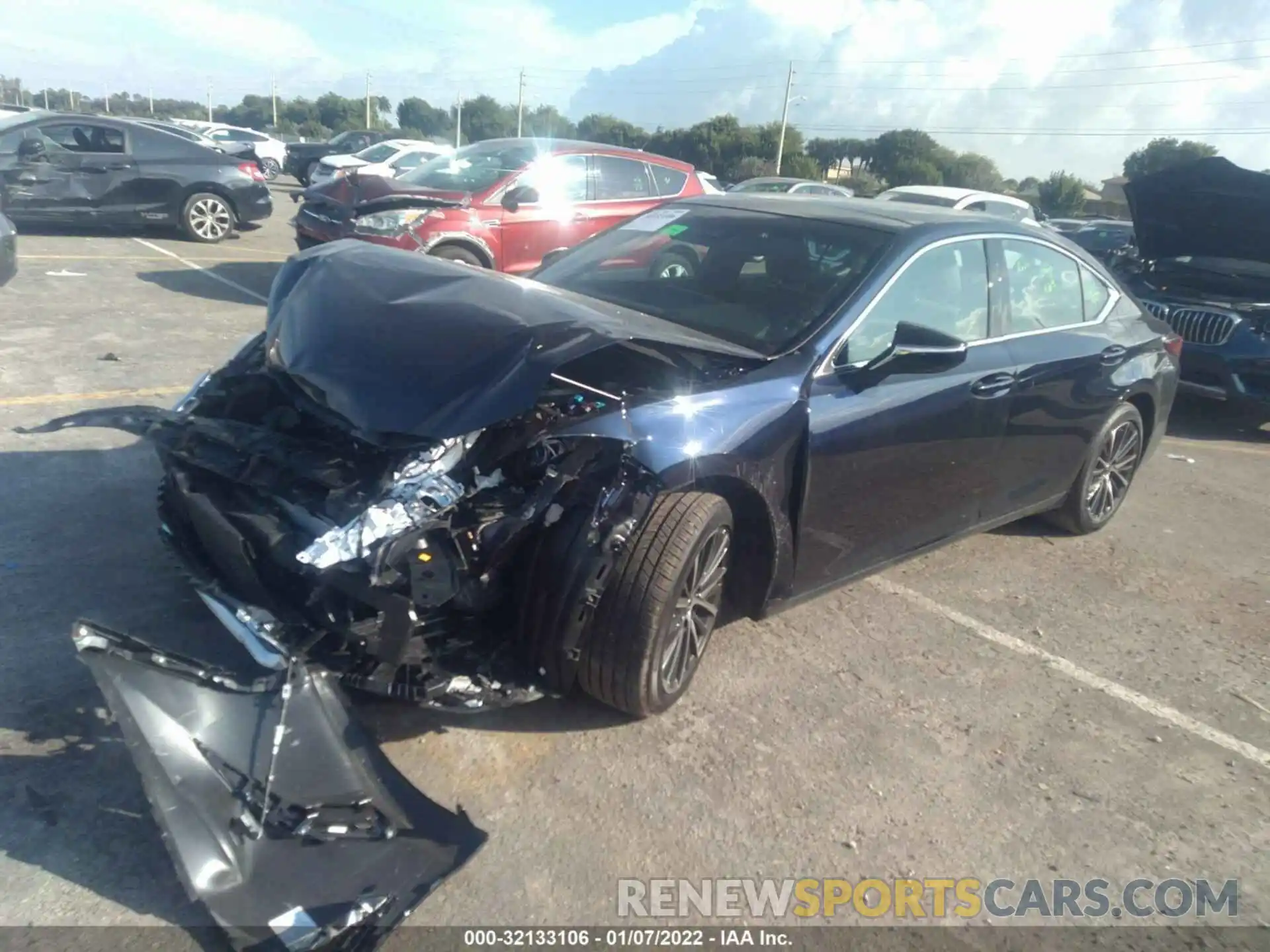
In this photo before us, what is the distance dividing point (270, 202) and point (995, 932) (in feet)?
44.2

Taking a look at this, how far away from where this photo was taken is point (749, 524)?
3.60 metres

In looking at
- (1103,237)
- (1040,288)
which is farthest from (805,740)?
(1103,237)

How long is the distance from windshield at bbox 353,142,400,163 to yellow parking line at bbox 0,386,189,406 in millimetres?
16597

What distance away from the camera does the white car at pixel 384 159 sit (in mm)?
19094

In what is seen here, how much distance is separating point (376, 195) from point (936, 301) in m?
7.49

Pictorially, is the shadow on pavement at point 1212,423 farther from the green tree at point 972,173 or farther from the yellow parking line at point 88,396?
the green tree at point 972,173

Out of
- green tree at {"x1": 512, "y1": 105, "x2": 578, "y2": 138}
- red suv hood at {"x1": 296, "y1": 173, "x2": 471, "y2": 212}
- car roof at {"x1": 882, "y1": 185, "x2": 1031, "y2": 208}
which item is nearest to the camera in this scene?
red suv hood at {"x1": 296, "y1": 173, "x2": 471, "y2": 212}

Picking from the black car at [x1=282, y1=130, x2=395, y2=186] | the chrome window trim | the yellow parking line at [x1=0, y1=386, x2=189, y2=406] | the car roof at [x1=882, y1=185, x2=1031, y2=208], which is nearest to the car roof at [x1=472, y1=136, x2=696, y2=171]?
the car roof at [x1=882, y1=185, x2=1031, y2=208]

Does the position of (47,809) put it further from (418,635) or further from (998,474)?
(998,474)

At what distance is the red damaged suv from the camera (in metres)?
9.09

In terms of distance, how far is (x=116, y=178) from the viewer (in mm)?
12266

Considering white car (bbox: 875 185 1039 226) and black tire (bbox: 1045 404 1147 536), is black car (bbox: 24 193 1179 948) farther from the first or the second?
white car (bbox: 875 185 1039 226)

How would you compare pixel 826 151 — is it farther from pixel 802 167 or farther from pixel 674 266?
pixel 674 266

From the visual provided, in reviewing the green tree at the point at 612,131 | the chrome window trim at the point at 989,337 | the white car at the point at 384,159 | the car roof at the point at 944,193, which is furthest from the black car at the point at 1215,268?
the green tree at the point at 612,131
